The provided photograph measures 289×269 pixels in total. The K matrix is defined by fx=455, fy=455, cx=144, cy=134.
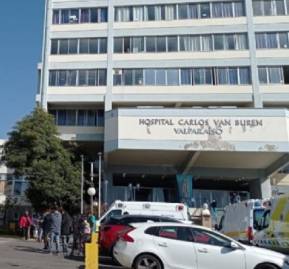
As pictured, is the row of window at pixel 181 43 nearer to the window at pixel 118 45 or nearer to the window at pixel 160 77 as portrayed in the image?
the window at pixel 118 45

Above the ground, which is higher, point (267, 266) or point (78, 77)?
point (78, 77)

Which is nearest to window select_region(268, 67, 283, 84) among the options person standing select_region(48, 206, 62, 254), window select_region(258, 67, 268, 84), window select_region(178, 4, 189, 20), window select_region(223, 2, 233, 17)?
window select_region(258, 67, 268, 84)

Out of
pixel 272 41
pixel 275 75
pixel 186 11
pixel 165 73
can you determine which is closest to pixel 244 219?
pixel 165 73

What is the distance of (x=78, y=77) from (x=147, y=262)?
31.0 metres

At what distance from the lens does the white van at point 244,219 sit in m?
17.8

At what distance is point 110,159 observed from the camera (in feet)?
126

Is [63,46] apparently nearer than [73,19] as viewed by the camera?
Yes

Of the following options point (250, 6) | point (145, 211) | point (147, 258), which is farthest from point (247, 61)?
point (147, 258)

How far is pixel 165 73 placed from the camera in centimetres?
4000

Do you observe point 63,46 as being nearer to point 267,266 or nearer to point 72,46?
point 72,46

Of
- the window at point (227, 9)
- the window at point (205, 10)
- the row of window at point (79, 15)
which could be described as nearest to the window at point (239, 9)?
the window at point (227, 9)

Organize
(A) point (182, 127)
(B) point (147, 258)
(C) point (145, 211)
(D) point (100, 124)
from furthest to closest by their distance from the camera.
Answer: (D) point (100, 124) → (A) point (182, 127) → (C) point (145, 211) → (B) point (147, 258)

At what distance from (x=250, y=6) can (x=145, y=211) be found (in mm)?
27167

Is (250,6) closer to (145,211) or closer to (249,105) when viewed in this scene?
(249,105)
